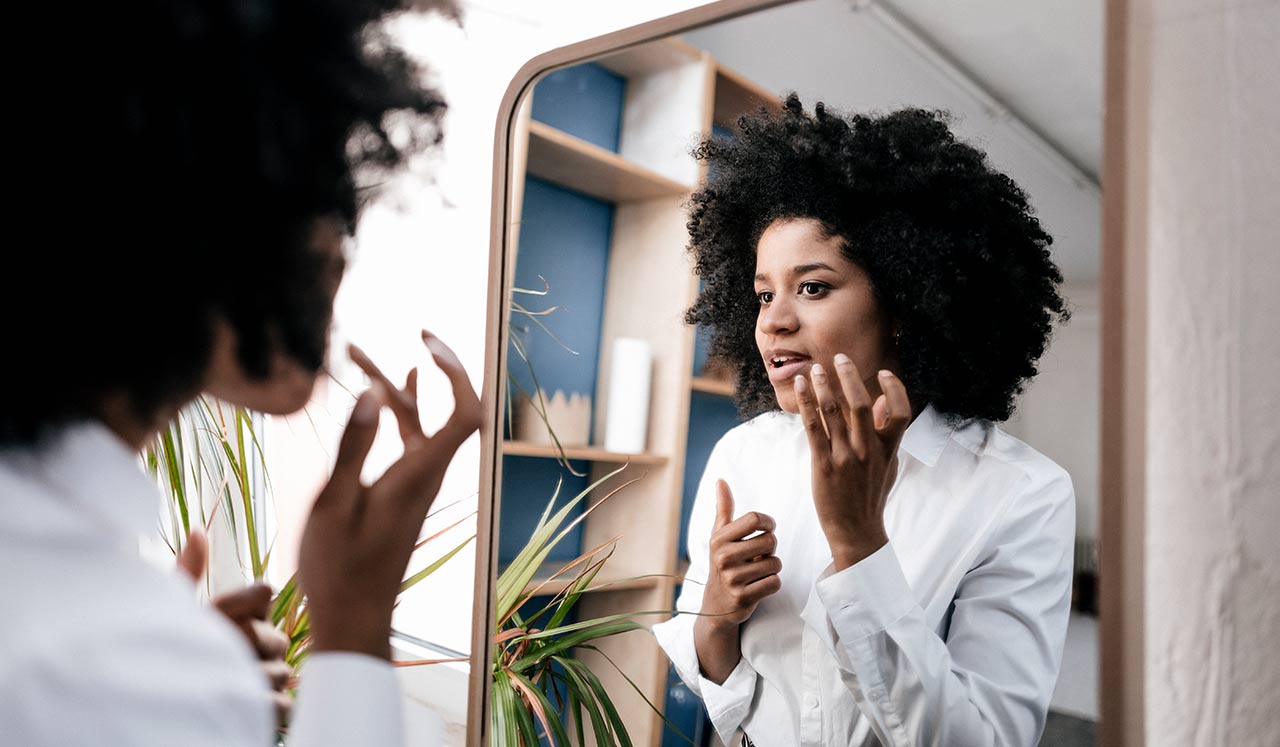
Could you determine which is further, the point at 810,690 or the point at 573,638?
the point at 573,638

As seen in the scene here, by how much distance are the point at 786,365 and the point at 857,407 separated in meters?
0.08

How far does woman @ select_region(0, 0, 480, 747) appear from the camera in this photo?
43 centimetres

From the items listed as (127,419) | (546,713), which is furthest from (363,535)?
(546,713)

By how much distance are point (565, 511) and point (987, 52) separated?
58cm

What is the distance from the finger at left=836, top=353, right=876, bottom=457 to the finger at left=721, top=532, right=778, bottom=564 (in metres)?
0.12

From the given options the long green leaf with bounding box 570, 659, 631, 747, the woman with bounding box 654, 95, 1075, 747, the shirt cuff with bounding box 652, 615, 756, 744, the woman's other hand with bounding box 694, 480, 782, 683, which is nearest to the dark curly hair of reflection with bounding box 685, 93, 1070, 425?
the woman with bounding box 654, 95, 1075, 747

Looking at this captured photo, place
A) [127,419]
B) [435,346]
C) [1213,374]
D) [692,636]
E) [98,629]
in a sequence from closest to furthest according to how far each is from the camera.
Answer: [98,629] → [127,419] → [1213,374] → [435,346] → [692,636]

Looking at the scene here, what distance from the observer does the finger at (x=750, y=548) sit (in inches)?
32.0

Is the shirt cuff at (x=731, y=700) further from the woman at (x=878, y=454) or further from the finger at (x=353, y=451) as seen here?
the finger at (x=353, y=451)

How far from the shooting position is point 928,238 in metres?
0.73

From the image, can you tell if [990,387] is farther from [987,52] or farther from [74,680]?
[74,680]

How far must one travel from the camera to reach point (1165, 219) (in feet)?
2.19

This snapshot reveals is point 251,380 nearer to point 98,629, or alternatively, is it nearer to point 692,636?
point 98,629

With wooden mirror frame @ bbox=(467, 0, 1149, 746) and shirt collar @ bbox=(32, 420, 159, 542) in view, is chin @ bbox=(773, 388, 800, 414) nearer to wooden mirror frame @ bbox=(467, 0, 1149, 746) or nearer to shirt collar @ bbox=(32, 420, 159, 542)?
wooden mirror frame @ bbox=(467, 0, 1149, 746)
